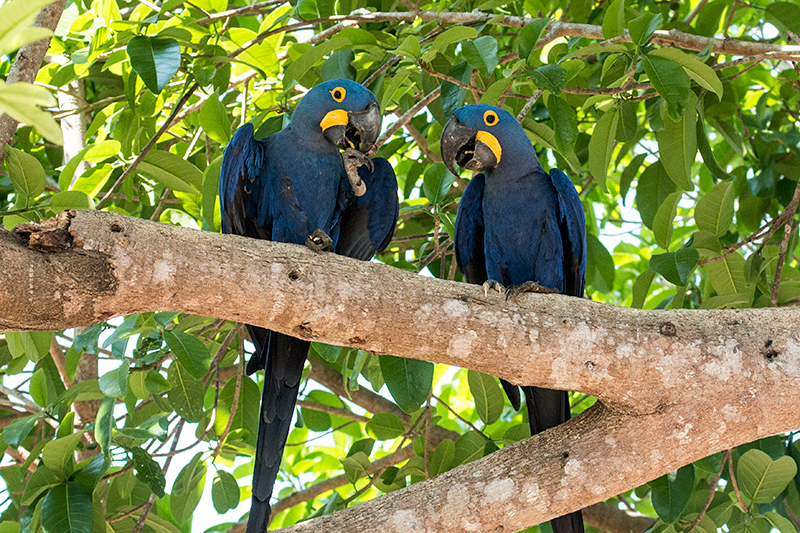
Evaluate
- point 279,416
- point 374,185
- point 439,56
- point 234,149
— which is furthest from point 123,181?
point 439,56

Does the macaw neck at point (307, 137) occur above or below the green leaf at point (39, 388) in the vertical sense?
above

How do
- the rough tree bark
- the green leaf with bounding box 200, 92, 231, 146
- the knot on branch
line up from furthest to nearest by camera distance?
the green leaf with bounding box 200, 92, 231, 146, the rough tree bark, the knot on branch

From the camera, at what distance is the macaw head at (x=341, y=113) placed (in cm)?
259

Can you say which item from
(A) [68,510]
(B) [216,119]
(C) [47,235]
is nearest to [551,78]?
(B) [216,119]

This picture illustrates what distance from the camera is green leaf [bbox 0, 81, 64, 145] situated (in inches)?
A: 31.9

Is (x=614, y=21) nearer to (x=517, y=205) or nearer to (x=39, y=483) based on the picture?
(x=517, y=205)

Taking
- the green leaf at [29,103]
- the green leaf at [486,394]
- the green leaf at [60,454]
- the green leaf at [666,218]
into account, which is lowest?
the green leaf at [486,394]

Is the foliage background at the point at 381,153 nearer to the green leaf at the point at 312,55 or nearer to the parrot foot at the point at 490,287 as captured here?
the green leaf at the point at 312,55

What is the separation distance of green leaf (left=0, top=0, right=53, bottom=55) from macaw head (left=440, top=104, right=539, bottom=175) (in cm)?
204

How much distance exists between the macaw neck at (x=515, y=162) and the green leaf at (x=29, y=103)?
2.19 metres

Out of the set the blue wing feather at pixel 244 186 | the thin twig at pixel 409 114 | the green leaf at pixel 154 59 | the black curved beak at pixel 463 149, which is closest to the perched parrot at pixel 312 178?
the blue wing feather at pixel 244 186

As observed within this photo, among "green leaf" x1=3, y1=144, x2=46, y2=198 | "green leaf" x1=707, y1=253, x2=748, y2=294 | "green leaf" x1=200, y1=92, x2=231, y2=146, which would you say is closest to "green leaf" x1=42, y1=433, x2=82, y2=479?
"green leaf" x1=3, y1=144, x2=46, y2=198

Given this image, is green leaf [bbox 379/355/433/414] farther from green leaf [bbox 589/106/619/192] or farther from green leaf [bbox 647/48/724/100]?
green leaf [bbox 647/48/724/100]

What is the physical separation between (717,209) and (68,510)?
2.47 m
